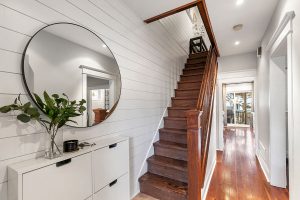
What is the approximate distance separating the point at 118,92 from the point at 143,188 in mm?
1438

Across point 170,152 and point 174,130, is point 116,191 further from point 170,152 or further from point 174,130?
point 174,130

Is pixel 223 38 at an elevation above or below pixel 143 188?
above

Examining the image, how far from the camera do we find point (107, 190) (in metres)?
1.51

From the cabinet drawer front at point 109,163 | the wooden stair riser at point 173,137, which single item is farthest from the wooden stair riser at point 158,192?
the wooden stair riser at point 173,137

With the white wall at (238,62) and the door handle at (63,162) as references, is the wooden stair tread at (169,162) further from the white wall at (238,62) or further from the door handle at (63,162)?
the white wall at (238,62)

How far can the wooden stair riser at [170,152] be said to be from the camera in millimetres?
2426

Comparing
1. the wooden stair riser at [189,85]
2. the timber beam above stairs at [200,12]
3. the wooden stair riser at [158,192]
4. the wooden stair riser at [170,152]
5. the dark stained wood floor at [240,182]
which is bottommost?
the dark stained wood floor at [240,182]

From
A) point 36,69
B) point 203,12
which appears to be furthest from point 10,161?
point 203,12

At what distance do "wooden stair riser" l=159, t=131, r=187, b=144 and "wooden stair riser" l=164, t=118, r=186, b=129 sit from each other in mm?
237

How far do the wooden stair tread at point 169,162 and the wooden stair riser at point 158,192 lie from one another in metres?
0.33

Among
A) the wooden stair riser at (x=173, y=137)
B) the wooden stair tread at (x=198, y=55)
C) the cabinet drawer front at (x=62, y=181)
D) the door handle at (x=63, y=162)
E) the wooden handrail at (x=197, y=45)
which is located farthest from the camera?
the wooden handrail at (x=197, y=45)

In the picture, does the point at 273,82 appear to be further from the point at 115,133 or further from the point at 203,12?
the point at 115,133

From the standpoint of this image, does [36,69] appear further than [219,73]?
No

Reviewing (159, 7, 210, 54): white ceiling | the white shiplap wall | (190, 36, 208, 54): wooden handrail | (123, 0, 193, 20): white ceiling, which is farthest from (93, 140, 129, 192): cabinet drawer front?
(190, 36, 208, 54): wooden handrail
